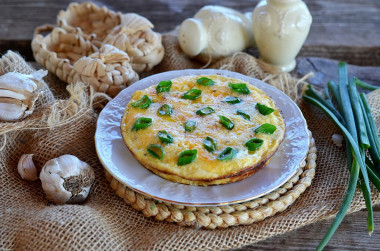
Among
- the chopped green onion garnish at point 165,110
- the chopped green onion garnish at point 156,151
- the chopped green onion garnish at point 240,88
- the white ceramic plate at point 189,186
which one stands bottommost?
the white ceramic plate at point 189,186

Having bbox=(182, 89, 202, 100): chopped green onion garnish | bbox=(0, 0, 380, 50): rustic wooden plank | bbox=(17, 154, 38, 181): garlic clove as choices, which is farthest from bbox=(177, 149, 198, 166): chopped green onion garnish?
bbox=(0, 0, 380, 50): rustic wooden plank

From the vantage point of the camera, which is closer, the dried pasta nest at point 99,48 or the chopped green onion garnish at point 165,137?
the chopped green onion garnish at point 165,137

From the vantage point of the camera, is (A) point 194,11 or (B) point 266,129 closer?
(B) point 266,129

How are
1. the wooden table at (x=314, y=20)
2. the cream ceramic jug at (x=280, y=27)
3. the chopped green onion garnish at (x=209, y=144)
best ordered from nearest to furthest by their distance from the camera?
the chopped green onion garnish at (x=209, y=144) < the cream ceramic jug at (x=280, y=27) < the wooden table at (x=314, y=20)

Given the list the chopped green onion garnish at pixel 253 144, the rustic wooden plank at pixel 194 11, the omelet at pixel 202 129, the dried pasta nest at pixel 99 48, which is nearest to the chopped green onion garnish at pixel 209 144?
the omelet at pixel 202 129

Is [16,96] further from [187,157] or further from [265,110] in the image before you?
[265,110]

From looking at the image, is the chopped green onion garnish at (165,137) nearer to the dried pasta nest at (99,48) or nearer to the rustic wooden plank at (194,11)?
the dried pasta nest at (99,48)

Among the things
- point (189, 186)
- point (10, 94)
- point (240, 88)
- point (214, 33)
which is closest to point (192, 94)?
point (240, 88)
